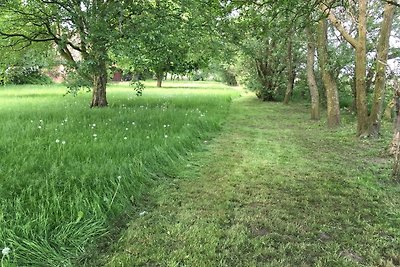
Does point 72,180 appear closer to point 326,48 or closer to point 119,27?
point 119,27

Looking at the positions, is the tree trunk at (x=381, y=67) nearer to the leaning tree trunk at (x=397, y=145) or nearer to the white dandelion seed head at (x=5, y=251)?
the leaning tree trunk at (x=397, y=145)

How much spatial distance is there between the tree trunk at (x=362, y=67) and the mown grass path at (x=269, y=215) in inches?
94.6

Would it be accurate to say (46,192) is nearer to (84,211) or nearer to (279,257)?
(84,211)

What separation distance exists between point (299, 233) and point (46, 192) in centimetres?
260

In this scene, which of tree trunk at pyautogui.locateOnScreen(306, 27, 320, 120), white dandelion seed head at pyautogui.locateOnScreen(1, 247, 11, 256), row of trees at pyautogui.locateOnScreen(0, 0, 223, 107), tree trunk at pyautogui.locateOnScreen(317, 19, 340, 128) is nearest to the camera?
white dandelion seed head at pyautogui.locateOnScreen(1, 247, 11, 256)

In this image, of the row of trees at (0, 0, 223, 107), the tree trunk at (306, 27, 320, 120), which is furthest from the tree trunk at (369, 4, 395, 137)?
the tree trunk at (306, 27, 320, 120)

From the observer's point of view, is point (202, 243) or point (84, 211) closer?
point (202, 243)

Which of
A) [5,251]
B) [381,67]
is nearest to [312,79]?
[381,67]

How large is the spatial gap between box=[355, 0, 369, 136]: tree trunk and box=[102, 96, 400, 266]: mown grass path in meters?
2.40

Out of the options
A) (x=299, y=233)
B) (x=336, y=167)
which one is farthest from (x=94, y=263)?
(x=336, y=167)

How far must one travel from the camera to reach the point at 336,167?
19.7 ft

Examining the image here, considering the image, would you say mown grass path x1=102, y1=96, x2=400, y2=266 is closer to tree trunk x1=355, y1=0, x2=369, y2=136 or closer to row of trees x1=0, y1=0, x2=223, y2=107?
tree trunk x1=355, y1=0, x2=369, y2=136

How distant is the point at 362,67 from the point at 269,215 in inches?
253

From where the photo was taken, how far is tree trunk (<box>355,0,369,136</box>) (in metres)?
8.62
